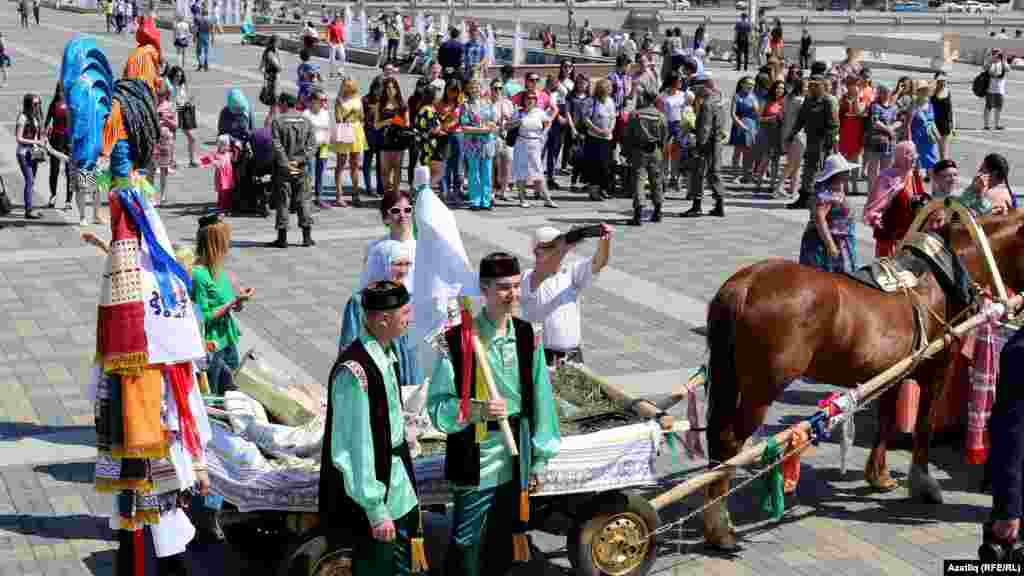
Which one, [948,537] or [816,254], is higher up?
[816,254]

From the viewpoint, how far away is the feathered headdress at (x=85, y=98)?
6137mm

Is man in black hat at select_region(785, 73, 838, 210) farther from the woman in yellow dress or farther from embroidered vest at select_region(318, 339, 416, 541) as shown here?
embroidered vest at select_region(318, 339, 416, 541)

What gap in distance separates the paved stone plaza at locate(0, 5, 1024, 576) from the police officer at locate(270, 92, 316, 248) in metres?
0.32

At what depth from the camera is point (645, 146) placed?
17.0 m

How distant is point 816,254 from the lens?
416 inches

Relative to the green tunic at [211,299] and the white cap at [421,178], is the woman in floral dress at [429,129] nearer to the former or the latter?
the white cap at [421,178]

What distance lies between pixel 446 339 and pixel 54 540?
2.98 m

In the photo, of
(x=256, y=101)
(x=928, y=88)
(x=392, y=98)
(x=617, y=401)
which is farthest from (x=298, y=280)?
(x=256, y=101)

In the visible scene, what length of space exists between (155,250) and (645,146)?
11.3m

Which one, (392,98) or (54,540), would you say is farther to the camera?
(392,98)

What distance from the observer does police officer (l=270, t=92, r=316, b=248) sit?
15.5 metres

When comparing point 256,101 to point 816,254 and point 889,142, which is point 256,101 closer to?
point 889,142

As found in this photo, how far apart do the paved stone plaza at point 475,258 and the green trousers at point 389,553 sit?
176cm

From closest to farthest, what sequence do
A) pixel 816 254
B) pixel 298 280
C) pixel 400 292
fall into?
pixel 400 292
pixel 816 254
pixel 298 280
